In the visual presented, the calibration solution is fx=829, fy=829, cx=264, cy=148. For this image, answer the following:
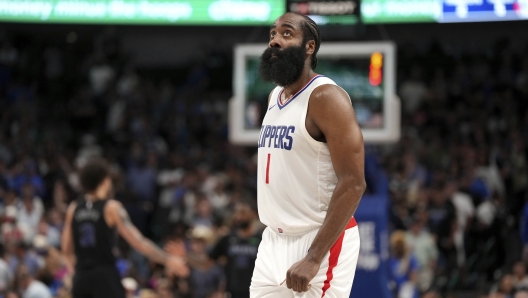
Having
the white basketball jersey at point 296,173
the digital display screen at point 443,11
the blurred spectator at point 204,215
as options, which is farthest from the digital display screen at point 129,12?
the white basketball jersey at point 296,173

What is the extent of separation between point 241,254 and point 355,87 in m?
2.15

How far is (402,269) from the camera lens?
10.6m

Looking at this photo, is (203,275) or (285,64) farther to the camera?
(203,275)

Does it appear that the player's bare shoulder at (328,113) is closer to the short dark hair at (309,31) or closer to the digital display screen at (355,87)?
the short dark hair at (309,31)

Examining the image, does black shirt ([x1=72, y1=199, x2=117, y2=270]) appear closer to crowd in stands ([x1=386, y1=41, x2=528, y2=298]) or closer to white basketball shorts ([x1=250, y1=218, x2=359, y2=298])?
Result: white basketball shorts ([x1=250, y1=218, x2=359, y2=298])

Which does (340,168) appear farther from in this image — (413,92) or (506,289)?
(413,92)

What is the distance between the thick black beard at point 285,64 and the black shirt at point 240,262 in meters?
4.89

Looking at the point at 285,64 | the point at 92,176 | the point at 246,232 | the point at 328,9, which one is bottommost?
the point at 246,232

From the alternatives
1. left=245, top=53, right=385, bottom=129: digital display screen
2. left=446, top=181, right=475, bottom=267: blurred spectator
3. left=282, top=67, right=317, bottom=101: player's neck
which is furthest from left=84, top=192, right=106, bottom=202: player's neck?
left=446, top=181, right=475, bottom=267: blurred spectator

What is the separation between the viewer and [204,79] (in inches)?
724

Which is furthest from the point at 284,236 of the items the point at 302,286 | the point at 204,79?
the point at 204,79

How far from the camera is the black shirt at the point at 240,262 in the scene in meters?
8.54

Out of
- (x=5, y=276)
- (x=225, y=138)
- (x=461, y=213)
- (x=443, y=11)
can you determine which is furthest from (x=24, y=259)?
(x=443, y=11)

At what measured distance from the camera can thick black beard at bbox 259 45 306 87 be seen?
3.76 metres
